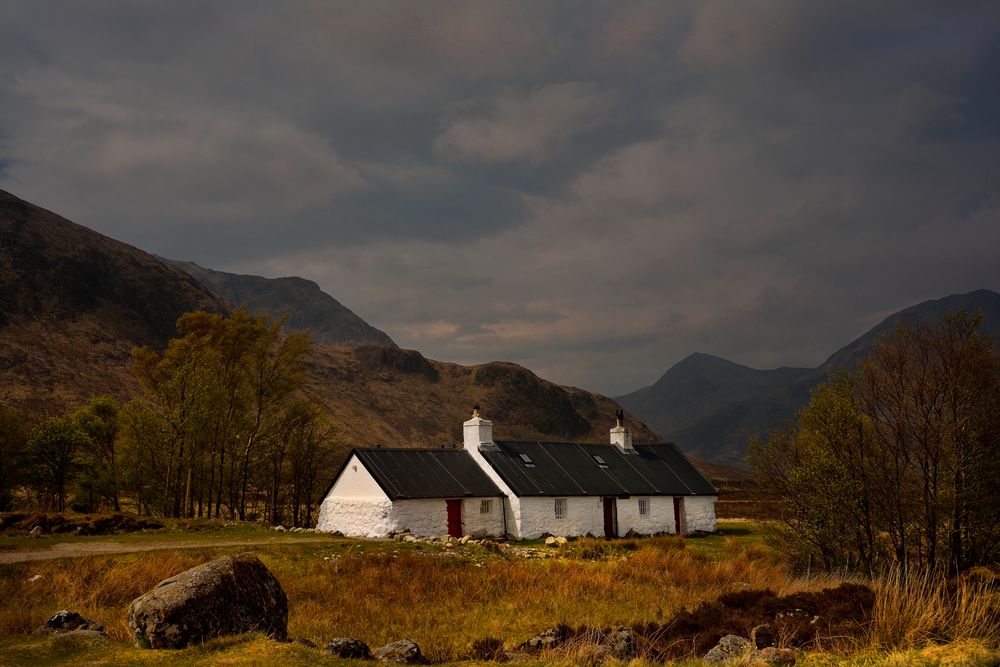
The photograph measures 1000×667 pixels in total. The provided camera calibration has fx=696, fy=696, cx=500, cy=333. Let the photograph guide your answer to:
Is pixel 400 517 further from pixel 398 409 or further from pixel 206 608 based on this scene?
pixel 398 409

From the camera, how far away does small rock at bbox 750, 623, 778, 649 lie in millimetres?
12614

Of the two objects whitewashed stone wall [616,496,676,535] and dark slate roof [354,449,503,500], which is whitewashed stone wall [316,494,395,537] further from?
whitewashed stone wall [616,496,676,535]

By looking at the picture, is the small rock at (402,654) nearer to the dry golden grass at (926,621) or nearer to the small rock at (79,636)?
the small rock at (79,636)

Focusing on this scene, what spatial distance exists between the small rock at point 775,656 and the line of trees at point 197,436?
38.3 metres

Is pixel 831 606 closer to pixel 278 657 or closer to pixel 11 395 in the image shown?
pixel 278 657

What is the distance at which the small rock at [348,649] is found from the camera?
11.5 meters

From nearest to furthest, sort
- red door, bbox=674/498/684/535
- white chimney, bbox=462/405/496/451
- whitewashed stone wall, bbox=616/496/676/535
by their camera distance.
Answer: white chimney, bbox=462/405/496/451, whitewashed stone wall, bbox=616/496/676/535, red door, bbox=674/498/684/535

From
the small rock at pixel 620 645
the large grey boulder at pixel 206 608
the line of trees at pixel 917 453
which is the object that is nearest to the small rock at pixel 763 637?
the small rock at pixel 620 645

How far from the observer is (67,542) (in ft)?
Answer: 88.8

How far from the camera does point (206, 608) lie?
37.6 feet

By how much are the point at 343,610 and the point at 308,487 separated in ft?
113

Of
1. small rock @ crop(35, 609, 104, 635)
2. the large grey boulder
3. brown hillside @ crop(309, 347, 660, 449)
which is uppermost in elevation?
brown hillside @ crop(309, 347, 660, 449)

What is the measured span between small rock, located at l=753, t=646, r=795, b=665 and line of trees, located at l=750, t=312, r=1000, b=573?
39.2 feet

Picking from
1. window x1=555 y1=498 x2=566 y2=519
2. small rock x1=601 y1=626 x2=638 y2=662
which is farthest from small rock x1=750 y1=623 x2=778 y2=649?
window x1=555 y1=498 x2=566 y2=519
